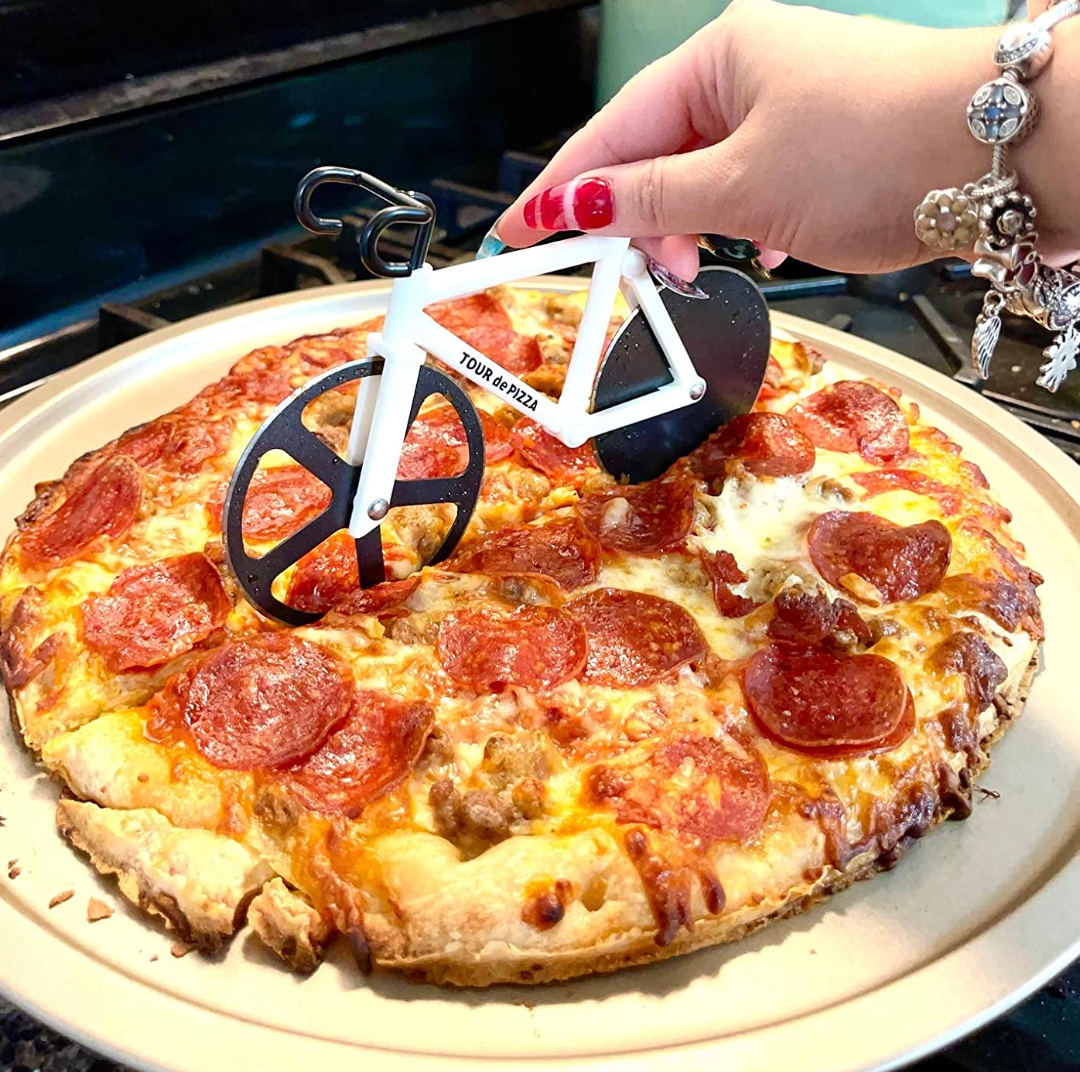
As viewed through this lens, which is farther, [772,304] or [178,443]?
[772,304]

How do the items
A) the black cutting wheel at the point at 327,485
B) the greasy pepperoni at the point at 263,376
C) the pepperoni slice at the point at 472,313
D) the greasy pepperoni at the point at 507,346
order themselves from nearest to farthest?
the black cutting wheel at the point at 327,485 → the greasy pepperoni at the point at 263,376 → the greasy pepperoni at the point at 507,346 → the pepperoni slice at the point at 472,313

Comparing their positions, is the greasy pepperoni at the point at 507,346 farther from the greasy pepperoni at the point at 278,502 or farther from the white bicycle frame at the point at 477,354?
the greasy pepperoni at the point at 278,502

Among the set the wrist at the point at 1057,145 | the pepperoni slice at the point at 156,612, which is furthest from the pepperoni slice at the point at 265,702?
the wrist at the point at 1057,145

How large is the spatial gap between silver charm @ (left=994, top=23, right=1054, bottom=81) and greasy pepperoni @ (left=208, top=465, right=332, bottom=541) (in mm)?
1053

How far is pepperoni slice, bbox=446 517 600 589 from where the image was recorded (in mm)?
1548

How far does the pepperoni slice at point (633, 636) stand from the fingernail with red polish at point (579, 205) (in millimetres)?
527

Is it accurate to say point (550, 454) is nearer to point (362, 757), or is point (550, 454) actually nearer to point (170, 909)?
point (362, 757)

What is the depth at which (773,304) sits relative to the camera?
2.59 metres

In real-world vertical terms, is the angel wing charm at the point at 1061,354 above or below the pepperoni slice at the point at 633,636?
above

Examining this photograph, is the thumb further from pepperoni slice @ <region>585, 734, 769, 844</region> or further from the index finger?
pepperoni slice @ <region>585, 734, 769, 844</region>

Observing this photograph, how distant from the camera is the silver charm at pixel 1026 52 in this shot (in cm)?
100

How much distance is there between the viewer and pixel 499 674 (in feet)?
4.46

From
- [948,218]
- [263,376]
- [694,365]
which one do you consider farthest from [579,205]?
[263,376]

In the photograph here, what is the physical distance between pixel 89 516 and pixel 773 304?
67.8 inches
